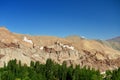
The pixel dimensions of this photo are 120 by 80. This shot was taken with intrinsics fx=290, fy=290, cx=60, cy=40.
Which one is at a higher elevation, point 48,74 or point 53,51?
point 53,51

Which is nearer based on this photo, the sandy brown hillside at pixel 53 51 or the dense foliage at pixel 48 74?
the dense foliage at pixel 48 74

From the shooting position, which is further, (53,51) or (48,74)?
(53,51)

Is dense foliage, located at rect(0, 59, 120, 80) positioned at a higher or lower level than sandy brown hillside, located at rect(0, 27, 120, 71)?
lower

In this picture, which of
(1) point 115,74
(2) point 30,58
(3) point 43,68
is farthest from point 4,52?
(1) point 115,74

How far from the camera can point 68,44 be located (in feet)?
537

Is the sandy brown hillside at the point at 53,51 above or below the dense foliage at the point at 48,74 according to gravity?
above

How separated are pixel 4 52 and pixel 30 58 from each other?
1201 cm

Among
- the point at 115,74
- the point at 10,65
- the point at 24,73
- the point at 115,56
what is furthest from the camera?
the point at 115,56

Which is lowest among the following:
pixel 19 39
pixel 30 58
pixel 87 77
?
pixel 87 77

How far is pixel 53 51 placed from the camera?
6063 inches

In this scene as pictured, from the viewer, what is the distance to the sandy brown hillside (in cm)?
14075

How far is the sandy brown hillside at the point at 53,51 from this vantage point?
462ft

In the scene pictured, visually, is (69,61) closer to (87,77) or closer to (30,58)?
(30,58)

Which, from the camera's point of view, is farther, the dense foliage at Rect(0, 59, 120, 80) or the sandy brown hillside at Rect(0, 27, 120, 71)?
the sandy brown hillside at Rect(0, 27, 120, 71)
